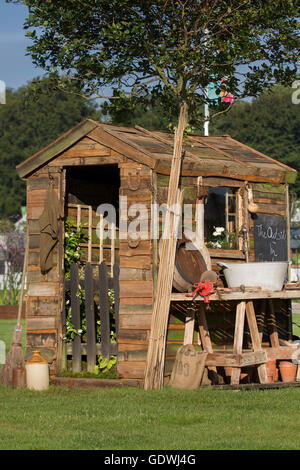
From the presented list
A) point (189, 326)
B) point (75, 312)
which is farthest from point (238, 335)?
point (75, 312)

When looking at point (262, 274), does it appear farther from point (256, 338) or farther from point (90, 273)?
point (90, 273)

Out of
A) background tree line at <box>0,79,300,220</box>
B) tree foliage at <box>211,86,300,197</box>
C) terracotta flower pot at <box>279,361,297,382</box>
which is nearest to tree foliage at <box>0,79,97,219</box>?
background tree line at <box>0,79,300,220</box>

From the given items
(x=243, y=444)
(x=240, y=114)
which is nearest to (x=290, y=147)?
(x=240, y=114)

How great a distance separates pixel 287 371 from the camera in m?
11.4

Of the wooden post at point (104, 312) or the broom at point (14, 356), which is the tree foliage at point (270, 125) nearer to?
the wooden post at point (104, 312)

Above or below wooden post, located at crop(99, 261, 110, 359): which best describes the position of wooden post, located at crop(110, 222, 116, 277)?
above

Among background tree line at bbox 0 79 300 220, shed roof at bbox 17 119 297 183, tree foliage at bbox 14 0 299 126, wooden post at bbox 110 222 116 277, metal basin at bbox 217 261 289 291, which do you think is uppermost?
background tree line at bbox 0 79 300 220

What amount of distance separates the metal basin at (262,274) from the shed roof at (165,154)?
5.57 feet

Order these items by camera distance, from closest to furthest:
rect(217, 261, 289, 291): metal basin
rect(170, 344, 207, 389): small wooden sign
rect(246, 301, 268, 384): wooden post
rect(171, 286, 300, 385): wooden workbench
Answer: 1. rect(170, 344, 207, 389): small wooden sign
2. rect(171, 286, 300, 385): wooden workbench
3. rect(217, 261, 289, 291): metal basin
4. rect(246, 301, 268, 384): wooden post

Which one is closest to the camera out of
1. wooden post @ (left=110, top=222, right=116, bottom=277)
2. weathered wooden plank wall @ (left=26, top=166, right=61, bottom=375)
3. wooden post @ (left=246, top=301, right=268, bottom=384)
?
wooden post @ (left=246, top=301, right=268, bottom=384)

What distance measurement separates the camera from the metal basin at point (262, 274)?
10836mm

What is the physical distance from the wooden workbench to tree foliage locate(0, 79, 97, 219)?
4903cm

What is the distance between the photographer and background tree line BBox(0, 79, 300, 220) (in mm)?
58031

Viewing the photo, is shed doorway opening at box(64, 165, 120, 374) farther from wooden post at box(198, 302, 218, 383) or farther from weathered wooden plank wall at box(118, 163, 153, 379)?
wooden post at box(198, 302, 218, 383)
